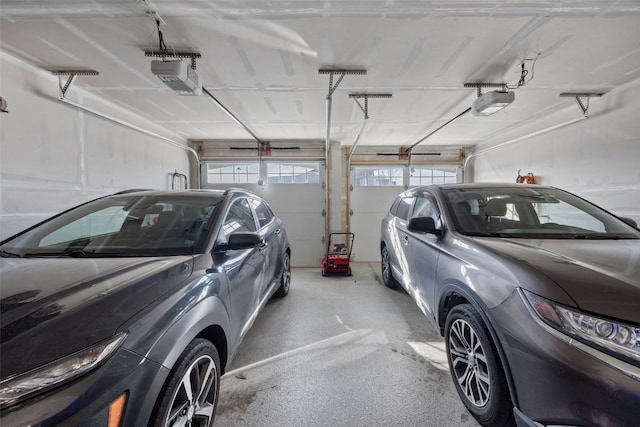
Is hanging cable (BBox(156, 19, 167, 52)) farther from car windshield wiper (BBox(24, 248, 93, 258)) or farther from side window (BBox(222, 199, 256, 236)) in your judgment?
car windshield wiper (BBox(24, 248, 93, 258))

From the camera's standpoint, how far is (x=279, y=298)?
368 cm

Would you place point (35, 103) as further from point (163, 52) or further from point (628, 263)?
point (628, 263)

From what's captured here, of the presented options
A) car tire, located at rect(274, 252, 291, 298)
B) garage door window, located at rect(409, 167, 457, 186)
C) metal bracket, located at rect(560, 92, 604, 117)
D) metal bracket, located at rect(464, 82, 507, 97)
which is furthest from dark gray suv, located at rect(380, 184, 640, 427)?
garage door window, located at rect(409, 167, 457, 186)

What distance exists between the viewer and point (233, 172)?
6.47m

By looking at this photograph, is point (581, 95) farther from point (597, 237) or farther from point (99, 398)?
point (99, 398)

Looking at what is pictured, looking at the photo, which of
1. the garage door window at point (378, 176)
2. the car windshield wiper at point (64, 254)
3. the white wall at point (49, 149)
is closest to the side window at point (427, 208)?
the car windshield wiper at point (64, 254)

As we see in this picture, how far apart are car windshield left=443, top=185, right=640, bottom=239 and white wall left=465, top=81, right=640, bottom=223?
1.92m

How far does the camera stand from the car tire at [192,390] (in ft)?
3.55

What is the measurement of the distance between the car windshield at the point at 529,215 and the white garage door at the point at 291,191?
4.13m

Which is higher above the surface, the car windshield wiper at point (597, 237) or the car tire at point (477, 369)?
the car windshield wiper at point (597, 237)

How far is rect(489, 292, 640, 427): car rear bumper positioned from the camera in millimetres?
908

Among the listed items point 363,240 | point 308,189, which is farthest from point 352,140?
point 363,240

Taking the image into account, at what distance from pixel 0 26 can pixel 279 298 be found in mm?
3805

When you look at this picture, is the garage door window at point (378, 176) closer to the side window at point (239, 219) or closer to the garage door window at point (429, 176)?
the garage door window at point (429, 176)
